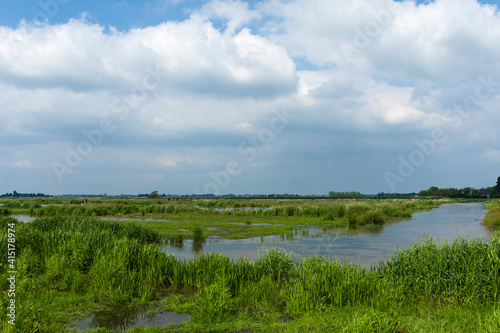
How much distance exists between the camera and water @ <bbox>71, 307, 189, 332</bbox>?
7.32m

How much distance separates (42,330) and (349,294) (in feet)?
22.9

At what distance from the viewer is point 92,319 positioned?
764 cm

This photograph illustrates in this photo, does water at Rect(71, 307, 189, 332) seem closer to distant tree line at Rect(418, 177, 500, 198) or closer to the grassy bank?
the grassy bank

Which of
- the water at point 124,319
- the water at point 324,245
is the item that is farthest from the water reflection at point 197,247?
the water at point 124,319

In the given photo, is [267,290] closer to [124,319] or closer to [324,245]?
[124,319]

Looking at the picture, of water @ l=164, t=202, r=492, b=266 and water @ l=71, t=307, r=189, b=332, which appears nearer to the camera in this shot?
water @ l=71, t=307, r=189, b=332

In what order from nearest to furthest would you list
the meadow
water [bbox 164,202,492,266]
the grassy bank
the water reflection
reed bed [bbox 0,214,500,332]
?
the meadow → reed bed [bbox 0,214,500,332] → water [bbox 164,202,492,266] → the water reflection → the grassy bank

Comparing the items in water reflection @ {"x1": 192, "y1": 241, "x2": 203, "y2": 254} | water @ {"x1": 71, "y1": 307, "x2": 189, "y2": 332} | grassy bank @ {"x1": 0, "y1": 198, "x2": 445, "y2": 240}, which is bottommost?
water reflection @ {"x1": 192, "y1": 241, "x2": 203, "y2": 254}

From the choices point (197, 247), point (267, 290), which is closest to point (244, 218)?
point (197, 247)

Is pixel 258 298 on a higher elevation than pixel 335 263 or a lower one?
lower

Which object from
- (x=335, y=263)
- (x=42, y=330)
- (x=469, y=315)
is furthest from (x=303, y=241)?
(x=42, y=330)

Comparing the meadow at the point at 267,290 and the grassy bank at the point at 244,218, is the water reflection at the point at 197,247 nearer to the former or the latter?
the grassy bank at the point at 244,218

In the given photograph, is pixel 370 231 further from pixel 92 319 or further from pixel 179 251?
pixel 92 319

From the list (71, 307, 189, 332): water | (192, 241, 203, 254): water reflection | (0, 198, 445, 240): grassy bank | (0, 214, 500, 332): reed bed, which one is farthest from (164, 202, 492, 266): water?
(71, 307, 189, 332): water
